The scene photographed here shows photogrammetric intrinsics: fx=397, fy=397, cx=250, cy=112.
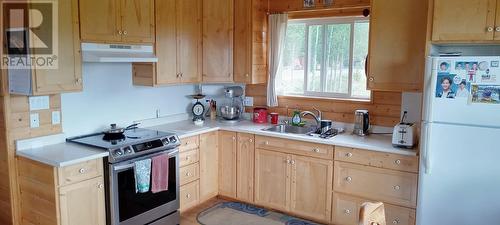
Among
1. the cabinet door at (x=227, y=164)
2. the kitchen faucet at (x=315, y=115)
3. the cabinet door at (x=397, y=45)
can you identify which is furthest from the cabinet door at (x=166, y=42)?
the cabinet door at (x=397, y=45)

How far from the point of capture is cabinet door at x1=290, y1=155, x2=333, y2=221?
139 inches

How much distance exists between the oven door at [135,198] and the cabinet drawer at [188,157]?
172 mm

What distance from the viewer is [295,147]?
12.0ft

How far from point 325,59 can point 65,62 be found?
248 cm

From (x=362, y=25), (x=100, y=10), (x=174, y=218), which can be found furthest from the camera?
(x=362, y=25)

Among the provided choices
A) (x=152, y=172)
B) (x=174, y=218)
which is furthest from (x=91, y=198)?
(x=174, y=218)

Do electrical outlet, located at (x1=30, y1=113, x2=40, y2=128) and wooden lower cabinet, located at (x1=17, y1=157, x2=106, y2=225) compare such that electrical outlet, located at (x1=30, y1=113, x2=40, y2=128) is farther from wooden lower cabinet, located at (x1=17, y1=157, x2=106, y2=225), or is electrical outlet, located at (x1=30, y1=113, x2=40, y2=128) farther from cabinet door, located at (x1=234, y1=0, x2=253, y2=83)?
cabinet door, located at (x1=234, y1=0, x2=253, y2=83)

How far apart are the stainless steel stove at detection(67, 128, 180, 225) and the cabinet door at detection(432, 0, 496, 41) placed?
7.45 ft

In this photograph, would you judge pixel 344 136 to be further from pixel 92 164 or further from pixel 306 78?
pixel 92 164

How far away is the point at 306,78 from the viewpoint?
429cm

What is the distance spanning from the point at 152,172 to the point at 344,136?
1.72 m

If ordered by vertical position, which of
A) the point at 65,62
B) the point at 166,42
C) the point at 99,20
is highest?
the point at 99,20
